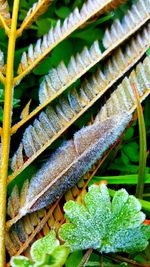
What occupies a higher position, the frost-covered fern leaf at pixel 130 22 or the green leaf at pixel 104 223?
the frost-covered fern leaf at pixel 130 22

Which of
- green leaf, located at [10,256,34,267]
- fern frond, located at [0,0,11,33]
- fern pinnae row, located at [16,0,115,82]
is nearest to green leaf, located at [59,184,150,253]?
green leaf, located at [10,256,34,267]

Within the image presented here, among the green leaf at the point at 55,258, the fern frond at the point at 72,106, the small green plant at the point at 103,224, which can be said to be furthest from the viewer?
the fern frond at the point at 72,106

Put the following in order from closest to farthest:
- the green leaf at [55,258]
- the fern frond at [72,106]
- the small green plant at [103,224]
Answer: the green leaf at [55,258] → the small green plant at [103,224] → the fern frond at [72,106]

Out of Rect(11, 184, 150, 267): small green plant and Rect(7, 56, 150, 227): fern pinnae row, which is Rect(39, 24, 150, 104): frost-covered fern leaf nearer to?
Rect(7, 56, 150, 227): fern pinnae row

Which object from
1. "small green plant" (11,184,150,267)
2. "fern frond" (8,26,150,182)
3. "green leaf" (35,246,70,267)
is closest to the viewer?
"green leaf" (35,246,70,267)

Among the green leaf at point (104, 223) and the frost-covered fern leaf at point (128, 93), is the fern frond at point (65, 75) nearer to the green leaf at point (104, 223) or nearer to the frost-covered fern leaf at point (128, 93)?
the frost-covered fern leaf at point (128, 93)

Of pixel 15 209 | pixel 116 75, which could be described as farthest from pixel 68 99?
pixel 15 209

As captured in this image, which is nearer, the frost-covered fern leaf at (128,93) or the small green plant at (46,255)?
the small green plant at (46,255)

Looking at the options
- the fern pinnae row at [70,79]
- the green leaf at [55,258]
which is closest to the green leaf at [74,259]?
the green leaf at [55,258]
